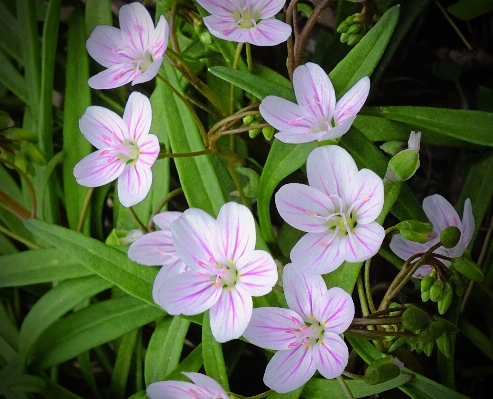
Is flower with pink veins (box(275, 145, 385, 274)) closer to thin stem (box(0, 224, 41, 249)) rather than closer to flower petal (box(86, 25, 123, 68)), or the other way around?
flower petal (box(86, 25, 123, 68))

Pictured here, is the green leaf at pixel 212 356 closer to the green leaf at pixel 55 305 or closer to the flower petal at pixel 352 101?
the green leaf at pixel 55 305

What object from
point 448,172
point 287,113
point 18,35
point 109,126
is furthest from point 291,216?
point 18,35

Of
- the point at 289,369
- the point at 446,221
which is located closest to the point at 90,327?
the point at 289,369

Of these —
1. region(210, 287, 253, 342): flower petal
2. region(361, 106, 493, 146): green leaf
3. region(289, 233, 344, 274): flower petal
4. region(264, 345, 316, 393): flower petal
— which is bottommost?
region(264, 345, 316, 393): flower petal

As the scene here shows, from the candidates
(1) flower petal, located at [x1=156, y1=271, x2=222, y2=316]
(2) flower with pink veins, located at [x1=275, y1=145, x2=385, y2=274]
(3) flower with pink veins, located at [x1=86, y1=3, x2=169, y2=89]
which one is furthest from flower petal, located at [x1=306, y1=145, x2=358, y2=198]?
(3) flower with pink veins, located at [x1=86, y1=3, x2=169, y2=89]

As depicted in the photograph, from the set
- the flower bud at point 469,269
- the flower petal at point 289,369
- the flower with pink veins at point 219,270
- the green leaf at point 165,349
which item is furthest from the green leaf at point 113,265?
the flower bud at point 469,269
